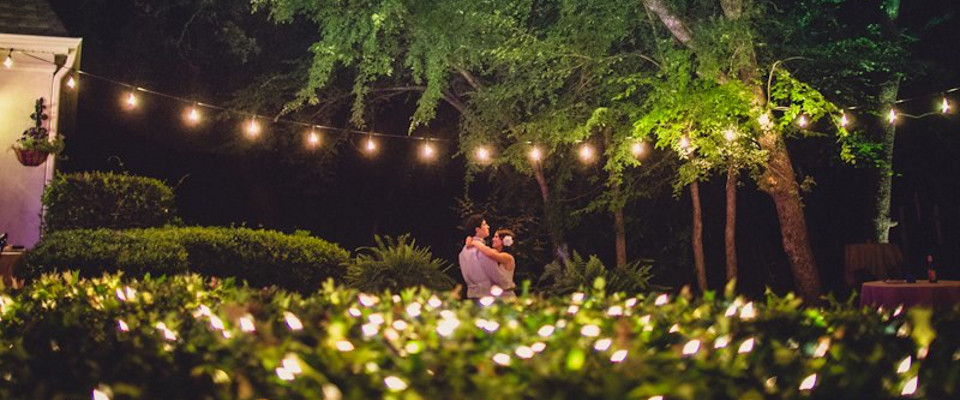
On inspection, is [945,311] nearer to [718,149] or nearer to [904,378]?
[904,378]

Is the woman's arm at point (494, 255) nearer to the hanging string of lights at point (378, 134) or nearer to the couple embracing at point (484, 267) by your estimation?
the couple embracing at point (484, 267)

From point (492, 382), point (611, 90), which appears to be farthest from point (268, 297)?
point (611, 90)

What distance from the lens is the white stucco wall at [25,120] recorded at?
12102mm

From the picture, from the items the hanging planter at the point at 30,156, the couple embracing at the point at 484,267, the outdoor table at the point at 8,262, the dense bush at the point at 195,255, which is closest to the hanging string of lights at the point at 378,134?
the hanging planter at the point at 30,156

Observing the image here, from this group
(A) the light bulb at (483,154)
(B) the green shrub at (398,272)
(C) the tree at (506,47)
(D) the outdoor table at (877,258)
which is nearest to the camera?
(B) the green shrub at (398,272)

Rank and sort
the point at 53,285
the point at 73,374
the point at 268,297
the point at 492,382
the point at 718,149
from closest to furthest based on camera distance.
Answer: the point at 492,382 < the point at 73,374 < the point at 268,297 < the point at 53,285 < the point at 718,149

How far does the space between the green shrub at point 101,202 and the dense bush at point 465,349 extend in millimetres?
6351

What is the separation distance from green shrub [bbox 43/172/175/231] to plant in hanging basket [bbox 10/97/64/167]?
34 centimetres

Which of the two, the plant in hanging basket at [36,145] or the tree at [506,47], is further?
the tree at [506,47]

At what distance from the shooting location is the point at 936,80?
1859 centimetres

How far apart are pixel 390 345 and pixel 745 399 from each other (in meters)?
1.31

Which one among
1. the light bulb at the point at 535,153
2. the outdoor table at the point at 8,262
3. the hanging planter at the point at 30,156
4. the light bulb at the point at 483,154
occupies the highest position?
the light bulb at the point at 483,154

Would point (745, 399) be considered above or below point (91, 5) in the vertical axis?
below

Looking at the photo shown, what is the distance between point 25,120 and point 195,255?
113 inches
